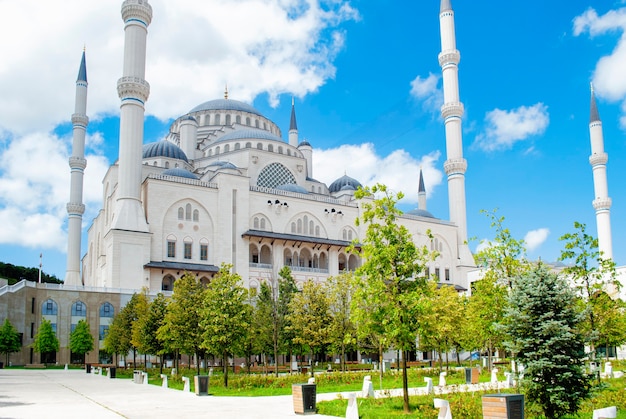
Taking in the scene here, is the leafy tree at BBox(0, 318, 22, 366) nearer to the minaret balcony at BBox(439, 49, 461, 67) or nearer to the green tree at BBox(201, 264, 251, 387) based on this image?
the green tree at BBox(201, 264, 251, 387)

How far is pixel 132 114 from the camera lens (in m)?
51.0

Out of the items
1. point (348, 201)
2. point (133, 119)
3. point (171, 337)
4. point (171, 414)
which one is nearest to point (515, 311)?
point (171, 414)

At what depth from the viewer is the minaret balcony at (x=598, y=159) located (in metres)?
66.8

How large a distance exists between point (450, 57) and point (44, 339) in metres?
49.1

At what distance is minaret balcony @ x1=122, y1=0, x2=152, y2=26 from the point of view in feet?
172

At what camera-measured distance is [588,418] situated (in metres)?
13.3

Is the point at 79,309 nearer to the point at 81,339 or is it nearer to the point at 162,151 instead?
the point at 81,339

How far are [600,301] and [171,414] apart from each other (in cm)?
1463

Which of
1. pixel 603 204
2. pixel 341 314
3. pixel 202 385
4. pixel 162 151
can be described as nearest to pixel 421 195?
pixel 603 204

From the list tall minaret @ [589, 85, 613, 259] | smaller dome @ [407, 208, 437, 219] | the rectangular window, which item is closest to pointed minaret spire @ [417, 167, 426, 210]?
smaller dome @ [407, 208, 437, 219]

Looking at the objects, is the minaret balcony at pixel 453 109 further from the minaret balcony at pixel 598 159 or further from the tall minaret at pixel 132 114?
the tall minaret at pixel 132 114

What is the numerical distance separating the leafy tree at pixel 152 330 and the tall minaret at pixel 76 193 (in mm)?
31424

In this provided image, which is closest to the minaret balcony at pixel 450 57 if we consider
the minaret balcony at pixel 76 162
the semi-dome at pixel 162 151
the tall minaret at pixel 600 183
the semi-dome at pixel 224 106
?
the tall minaret at pixel 600 183

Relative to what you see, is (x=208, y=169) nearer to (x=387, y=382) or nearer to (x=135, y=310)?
(x=135, y=310)
